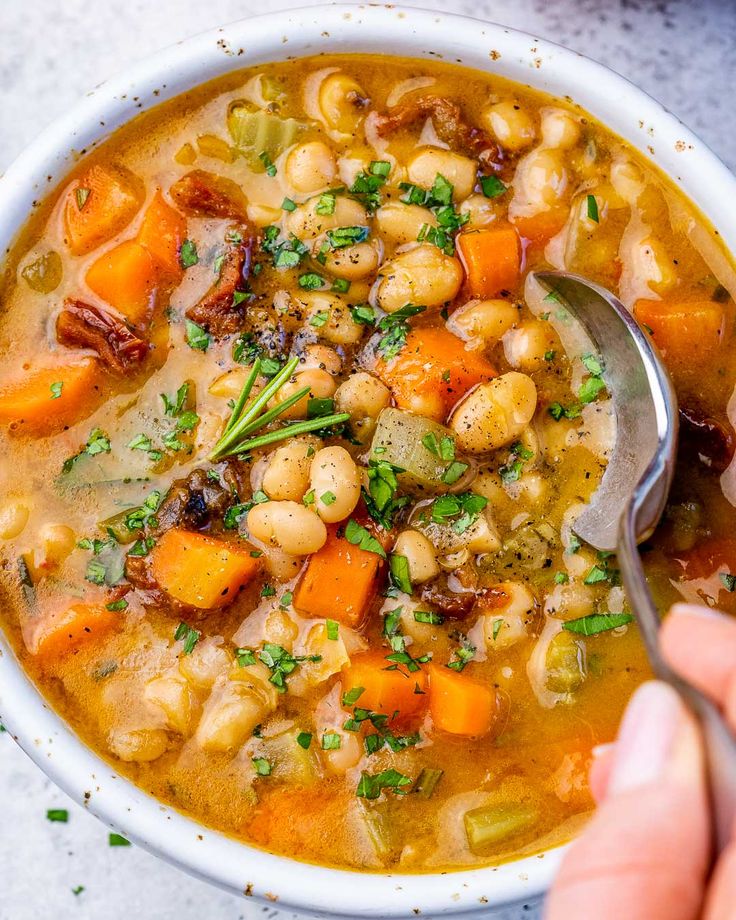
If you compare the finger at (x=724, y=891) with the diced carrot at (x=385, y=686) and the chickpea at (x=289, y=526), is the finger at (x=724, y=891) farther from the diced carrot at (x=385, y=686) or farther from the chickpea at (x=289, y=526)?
the chickpea at (x=289, y=526)

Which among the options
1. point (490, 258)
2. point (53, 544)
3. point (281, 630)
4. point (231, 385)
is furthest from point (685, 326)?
point (53, 544)

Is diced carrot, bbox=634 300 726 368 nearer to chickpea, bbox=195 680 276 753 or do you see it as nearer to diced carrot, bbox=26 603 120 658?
chickpea, bbox=195 680 276 753

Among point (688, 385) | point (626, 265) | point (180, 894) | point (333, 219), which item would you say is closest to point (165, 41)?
point (333, 219)

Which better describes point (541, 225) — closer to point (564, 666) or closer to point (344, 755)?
point (564, 666)

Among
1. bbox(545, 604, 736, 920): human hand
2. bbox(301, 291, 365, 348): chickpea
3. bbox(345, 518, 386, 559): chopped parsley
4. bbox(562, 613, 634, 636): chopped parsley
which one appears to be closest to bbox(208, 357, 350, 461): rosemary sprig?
bbox(301, 291, 365, 348): chickpea

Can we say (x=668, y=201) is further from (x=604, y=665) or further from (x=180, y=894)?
(x=180, y=894)

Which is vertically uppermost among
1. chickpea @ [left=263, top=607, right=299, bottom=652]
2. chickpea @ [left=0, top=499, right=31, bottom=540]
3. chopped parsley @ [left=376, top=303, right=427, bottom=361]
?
chopped parsley @ [left=376, top=303, right=427, bottom=361]
